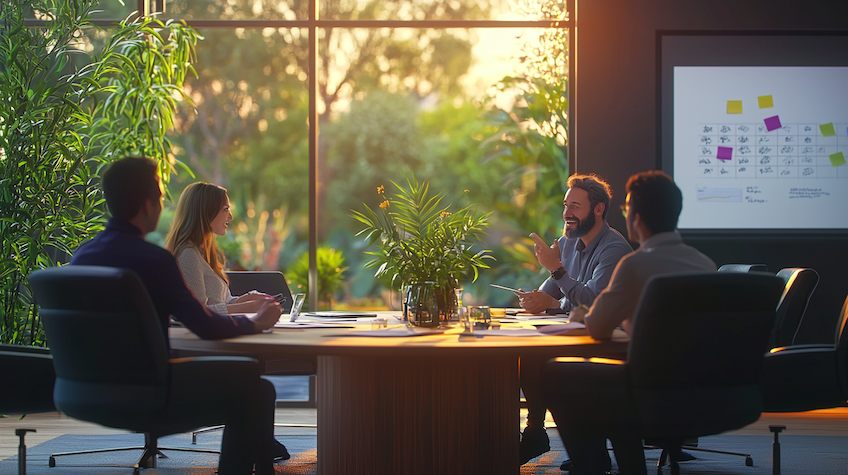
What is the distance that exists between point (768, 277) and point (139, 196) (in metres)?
1.89

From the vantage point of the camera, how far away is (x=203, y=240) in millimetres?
3168

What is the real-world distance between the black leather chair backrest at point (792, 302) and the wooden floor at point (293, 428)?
1.13 m

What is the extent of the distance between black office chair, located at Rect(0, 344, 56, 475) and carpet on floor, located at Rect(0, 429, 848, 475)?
90 centimetres

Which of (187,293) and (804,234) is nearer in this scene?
(187,293)

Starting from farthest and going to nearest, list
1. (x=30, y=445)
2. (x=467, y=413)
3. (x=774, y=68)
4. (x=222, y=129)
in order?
(x=222, y=129)
(x=774, y=68)
(x=30, y=445)
(x=467, y=413)

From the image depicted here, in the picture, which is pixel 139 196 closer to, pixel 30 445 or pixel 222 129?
pixel 30 445

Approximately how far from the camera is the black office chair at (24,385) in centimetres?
245

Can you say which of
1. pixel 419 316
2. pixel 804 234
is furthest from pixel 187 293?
pixel 804 234

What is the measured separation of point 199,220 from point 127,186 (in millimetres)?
994

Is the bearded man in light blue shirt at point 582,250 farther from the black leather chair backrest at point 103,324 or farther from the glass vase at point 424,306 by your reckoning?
the black leather chair backrest at point 103,324

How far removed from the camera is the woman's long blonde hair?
3.16m

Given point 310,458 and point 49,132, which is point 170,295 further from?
point 49,132

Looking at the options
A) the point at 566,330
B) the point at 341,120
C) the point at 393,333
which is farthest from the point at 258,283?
the point at 341,120

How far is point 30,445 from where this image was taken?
3746 millimetres
